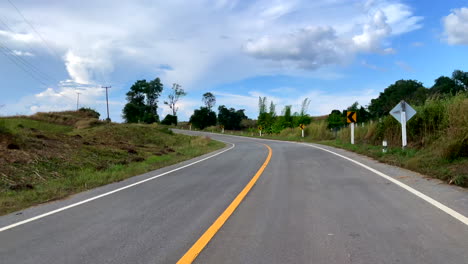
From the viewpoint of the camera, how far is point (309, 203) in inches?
272

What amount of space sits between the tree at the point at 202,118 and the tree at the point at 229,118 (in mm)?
2942

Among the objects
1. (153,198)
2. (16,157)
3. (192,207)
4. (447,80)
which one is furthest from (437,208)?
(447,80)

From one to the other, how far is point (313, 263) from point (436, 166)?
827 cm

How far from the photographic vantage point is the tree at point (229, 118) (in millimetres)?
92062

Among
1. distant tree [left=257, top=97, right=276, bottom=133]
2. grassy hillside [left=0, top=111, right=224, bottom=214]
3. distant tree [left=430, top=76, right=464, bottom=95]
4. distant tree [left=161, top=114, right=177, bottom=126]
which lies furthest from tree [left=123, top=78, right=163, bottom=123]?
grassy hillside [left=0, top=111, right=224, bottom=214]

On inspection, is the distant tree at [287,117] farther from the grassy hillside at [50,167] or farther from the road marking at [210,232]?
the road marking at [210,232]

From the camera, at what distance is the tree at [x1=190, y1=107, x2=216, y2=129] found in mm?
86188

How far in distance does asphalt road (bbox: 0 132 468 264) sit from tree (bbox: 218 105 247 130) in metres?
82.9

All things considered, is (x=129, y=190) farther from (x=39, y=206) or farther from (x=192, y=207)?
(x=192, y=207)

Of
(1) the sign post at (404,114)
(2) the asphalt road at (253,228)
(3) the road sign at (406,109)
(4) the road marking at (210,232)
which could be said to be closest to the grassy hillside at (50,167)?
(2) the asphalt road at (253,228)

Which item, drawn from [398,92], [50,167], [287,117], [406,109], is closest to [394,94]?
[398,92]

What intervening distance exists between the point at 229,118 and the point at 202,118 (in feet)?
31.3

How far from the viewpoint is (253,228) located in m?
5.34

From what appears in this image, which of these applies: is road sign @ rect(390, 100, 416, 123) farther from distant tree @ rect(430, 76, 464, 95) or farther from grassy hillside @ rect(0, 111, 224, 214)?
distant tree @ rect(430, 76, 464, 95)
